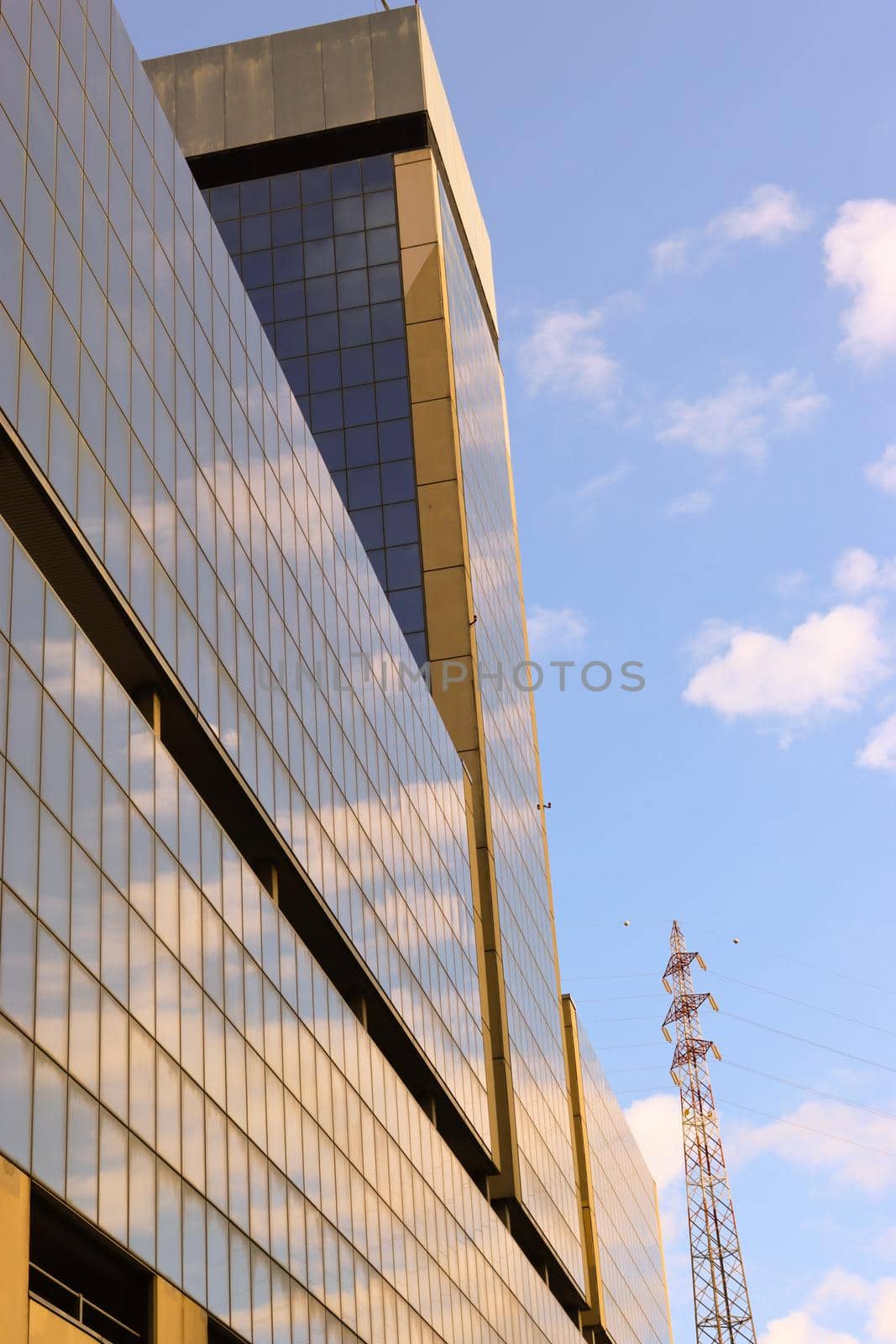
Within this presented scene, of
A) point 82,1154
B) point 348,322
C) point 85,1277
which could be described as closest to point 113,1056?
point 82,1154

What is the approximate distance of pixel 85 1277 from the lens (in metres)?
30.5

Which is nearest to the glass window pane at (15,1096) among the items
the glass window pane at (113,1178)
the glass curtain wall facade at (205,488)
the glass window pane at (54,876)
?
the glass window pane at (54,876)

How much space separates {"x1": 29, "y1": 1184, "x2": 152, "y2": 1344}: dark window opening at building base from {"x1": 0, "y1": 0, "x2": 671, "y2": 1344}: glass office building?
75 millimetres

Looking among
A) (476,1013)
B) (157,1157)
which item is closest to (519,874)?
(476,1013)

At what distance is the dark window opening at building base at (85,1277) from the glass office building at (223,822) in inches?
2.9

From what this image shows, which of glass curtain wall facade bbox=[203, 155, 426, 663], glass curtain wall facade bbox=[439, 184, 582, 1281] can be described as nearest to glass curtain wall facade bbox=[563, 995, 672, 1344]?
glass curtain wall facade bbox=[439, 184, 582, 1281]

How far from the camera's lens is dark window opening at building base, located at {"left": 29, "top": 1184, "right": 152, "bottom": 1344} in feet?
94.2

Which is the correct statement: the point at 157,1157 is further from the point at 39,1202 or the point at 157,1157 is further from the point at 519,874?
the point at 519,874

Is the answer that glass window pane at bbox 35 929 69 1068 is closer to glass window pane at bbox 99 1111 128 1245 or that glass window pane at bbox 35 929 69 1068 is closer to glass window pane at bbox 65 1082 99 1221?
glass window pane at bbox 65 1082 99 1221

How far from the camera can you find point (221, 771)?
42781mm

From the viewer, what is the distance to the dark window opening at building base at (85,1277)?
2872 centimetres

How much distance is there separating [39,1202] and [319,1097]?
54.9ft

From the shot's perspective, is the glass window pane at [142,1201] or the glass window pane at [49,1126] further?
the glass window pane at [142,1201]

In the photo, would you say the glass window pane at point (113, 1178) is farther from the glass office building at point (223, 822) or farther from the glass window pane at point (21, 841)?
the glass window pane at point (21, 841)
